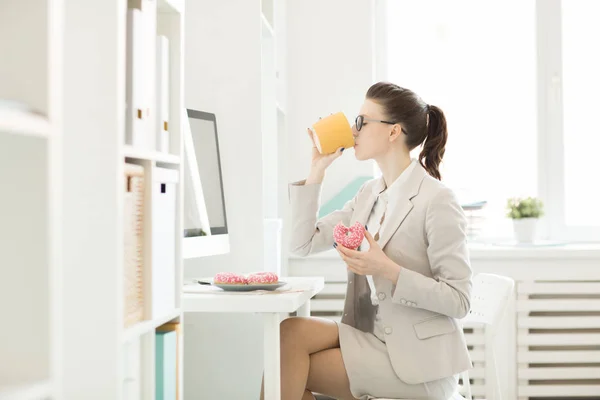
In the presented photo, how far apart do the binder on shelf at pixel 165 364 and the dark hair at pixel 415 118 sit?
1005 millimetres

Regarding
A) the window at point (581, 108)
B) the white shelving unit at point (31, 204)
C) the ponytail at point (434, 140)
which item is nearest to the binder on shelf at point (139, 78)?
the white shelving unit at point (31, 204)

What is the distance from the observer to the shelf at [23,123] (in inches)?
29.3

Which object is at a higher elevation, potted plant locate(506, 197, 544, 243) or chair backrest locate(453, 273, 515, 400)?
potted plant locate(506, 197, 544, 243)

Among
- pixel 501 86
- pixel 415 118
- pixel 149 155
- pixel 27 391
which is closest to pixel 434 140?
pixel 415 118

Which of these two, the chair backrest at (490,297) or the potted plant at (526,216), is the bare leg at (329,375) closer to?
the chair backrest at (490,297)

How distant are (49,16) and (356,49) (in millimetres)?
2917

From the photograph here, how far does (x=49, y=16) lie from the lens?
822 millimetres

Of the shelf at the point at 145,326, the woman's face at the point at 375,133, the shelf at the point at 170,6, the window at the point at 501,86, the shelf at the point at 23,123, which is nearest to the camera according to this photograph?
the shelf at the point at 23,123

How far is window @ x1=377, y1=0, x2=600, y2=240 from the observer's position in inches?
148

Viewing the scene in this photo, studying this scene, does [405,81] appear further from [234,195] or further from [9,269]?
[9,269]

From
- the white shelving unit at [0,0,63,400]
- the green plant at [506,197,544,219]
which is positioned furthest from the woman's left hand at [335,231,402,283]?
the green plant at [506,197,544,219]

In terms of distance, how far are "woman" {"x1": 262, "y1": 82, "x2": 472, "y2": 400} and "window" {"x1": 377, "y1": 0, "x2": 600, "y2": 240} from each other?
167 centimetres

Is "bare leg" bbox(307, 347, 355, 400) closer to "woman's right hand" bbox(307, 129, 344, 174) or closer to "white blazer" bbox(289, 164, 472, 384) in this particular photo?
"white blazer" bbox(289, 164, 472, 384)

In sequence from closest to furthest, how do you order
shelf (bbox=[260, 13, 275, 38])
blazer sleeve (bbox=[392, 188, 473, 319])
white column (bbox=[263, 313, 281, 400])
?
white column (bbox=[263, 313, 281, 400]), blazer sleeve (bbox=[392, 188, 473, 319]), shelf (bbox=[260, 13, 275, 38])
